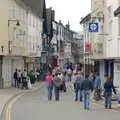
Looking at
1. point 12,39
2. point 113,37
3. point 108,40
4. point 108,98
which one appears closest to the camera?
point 108,98

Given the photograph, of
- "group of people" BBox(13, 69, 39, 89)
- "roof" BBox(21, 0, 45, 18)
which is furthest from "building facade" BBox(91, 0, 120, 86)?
"roof" BBox(21, 0, 45, 18)

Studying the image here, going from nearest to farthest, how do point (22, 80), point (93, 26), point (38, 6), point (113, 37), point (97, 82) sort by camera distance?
point (97, 82) < point (113, 37) < point (93, 26) < point (22, 80) < point (38, 6)

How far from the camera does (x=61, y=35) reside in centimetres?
13388

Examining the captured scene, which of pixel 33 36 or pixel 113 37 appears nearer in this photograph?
A: pixel 113 37

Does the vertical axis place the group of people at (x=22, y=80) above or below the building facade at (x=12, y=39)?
below

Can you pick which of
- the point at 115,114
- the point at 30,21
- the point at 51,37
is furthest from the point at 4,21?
the point at 51,37

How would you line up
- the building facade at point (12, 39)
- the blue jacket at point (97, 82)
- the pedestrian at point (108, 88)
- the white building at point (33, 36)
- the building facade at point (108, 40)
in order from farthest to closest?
the white building at point (33, 36) < the building facade at point (12, 39) < the building facade at point (108, 40) < the blue jacket at point (97, 82) < the pedestrian at point (108, 88)

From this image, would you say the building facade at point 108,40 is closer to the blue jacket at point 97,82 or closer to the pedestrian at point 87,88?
the blue jacket at point 97,82

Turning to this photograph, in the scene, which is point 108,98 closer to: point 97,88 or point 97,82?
point 97,82

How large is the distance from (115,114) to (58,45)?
101m

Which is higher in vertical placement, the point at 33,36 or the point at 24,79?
the point at 33,36

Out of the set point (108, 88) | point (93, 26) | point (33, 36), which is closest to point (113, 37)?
point (93, 26)

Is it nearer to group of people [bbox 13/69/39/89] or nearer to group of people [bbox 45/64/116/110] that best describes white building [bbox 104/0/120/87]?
group of people [bbox 45/64/116/110]

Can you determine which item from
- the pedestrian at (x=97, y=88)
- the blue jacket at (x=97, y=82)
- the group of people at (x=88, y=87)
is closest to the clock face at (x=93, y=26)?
the group of people at (x=88, y=87)
